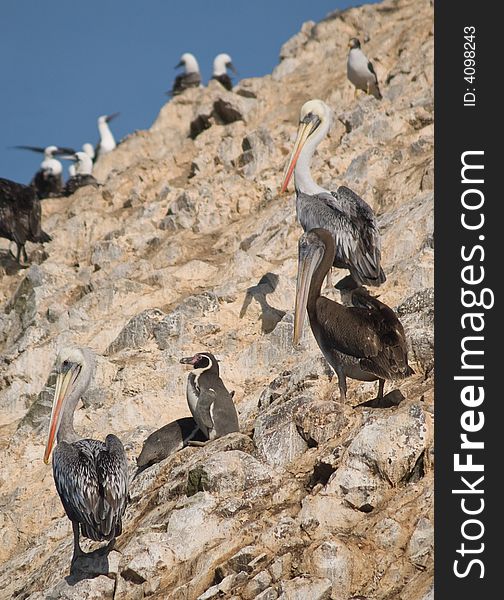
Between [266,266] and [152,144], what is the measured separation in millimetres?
10274

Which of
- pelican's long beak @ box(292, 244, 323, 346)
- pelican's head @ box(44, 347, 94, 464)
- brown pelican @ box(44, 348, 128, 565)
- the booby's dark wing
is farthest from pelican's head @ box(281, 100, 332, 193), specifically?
the booby's dark wing

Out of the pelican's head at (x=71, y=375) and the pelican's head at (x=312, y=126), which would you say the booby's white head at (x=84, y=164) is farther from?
the pelican's head at (x=71, y=375)

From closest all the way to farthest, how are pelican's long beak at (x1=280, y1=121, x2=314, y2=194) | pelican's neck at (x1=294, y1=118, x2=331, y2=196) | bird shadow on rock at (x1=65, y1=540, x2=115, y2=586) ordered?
bird shadow on rock at (x1=65, y1=540, x2=115, y2=586) → pelican's neck at (x1=294, y1=118, x2=331, y2=196) → pelican's long beak at (x1=280, y1=121, x2=314, y2=194)

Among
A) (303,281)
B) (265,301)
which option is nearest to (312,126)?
(265,301)

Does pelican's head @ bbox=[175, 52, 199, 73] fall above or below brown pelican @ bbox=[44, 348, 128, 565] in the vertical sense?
above

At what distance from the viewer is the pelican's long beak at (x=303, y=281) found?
38.5 feet

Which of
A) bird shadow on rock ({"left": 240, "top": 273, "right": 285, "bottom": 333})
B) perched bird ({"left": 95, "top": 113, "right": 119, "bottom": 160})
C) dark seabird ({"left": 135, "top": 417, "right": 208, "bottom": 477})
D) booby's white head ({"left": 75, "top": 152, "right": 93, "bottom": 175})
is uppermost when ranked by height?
perched bird ({"left": 95, "top": 113, "right": 119, "bottom": 160})

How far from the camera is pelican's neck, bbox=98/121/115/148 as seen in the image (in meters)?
34.3

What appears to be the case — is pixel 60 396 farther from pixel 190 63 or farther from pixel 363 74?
pixel 190 63

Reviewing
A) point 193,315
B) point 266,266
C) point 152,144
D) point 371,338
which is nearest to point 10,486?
point 193,315

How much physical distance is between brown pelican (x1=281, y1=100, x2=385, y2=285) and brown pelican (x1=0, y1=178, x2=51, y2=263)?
728 centimetres

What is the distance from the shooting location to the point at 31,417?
14.9m

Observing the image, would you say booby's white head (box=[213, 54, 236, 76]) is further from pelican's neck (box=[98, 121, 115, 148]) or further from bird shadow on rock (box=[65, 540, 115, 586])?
bird shadow on rock (box=[65, 540, 115, 586])

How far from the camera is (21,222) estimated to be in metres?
21.8
